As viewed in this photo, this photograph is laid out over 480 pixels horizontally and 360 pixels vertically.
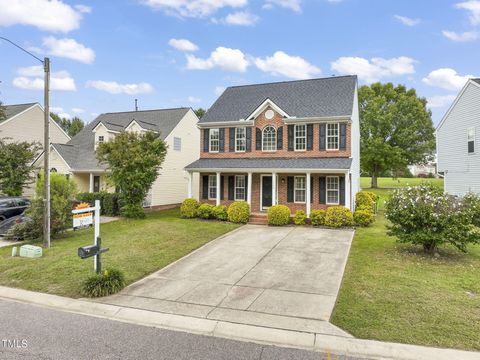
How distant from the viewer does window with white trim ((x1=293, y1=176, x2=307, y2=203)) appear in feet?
62.3

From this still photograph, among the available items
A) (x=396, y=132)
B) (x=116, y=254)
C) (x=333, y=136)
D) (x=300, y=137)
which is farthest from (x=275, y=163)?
(x=396, y=132)

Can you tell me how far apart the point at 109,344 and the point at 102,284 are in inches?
105

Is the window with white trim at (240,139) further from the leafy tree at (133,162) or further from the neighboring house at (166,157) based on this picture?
the neighboring house at (166,157)

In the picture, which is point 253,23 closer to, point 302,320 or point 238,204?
point 238,204

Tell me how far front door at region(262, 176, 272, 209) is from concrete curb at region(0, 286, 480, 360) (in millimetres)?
13920

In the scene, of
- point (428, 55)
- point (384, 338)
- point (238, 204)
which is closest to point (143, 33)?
point (238, 204)

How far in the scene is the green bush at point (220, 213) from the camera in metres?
18.4

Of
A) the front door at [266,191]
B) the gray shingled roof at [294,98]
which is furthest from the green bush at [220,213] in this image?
the gray shingled roof at [294,98]

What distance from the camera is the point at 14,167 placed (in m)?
21.8

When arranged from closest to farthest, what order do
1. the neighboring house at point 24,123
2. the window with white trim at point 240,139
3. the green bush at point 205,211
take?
1. the green bush at point 205,211
2. the window with white trim at point 240,139
3. the neighboring house at point 24,123

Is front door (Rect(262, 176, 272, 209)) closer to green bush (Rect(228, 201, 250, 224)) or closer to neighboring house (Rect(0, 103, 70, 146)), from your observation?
green bush (Rect(228, 201, 250, 224))

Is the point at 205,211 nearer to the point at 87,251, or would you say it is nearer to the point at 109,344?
the point at 87,251

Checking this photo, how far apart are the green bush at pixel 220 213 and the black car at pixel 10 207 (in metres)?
11.0

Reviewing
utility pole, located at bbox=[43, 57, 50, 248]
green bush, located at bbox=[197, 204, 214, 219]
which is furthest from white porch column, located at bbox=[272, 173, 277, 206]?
utility pole, located at bbox=[43, 57, 50, 248]
